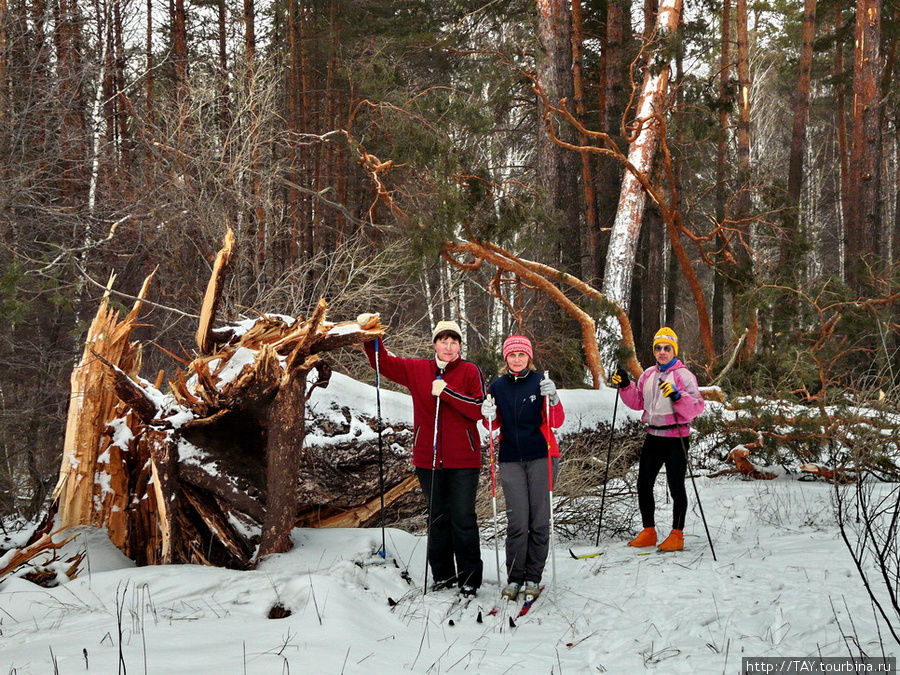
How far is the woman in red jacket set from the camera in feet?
15.6

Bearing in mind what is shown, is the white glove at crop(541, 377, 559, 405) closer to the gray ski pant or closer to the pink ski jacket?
the gray ski pant

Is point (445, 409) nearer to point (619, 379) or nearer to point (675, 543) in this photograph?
point (619, 379)

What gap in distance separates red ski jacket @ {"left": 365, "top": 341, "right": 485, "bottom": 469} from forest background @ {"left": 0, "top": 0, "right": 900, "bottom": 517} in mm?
3695

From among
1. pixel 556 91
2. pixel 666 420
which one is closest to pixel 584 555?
Answer: pixel 666 420

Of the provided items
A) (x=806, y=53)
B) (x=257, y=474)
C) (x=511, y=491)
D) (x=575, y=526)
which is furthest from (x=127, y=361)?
(x=806, y=53)

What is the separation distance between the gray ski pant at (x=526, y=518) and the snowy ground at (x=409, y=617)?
242 mm

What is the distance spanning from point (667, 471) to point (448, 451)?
6.77 ft

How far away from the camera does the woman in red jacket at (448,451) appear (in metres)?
4.77

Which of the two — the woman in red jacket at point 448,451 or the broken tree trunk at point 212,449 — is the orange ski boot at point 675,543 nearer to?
the woman in red jacket at point 448,451

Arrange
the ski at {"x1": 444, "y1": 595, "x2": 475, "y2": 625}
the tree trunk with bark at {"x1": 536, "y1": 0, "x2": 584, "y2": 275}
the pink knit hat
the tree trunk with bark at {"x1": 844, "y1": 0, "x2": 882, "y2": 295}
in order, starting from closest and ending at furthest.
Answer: the ski at {"x1": 444, "y1": 595, "x2": 475, "y2": 625} → the pink knit hat → the tree trunk with bark at {"x1": 536, "y1": 0, "x2": 584, "y2": 275} → the tree trunk with bark at {"x1": 844, "y1": 0, "x2": 882, "y2": 295}

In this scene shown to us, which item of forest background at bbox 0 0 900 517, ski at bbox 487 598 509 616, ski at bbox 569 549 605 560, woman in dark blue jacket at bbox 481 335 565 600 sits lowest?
ski at bbox 569 549 605 560

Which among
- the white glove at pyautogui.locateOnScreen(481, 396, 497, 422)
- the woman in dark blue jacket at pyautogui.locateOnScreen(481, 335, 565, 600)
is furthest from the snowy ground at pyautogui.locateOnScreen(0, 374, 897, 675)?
the white glove at pyautogui.locateOnScreen(481, 396, 497, 422)

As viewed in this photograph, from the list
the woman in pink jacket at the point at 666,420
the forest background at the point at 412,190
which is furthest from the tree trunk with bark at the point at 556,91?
the woman in pink jacket at the point at 666,420

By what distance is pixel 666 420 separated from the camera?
5871 millimetres
